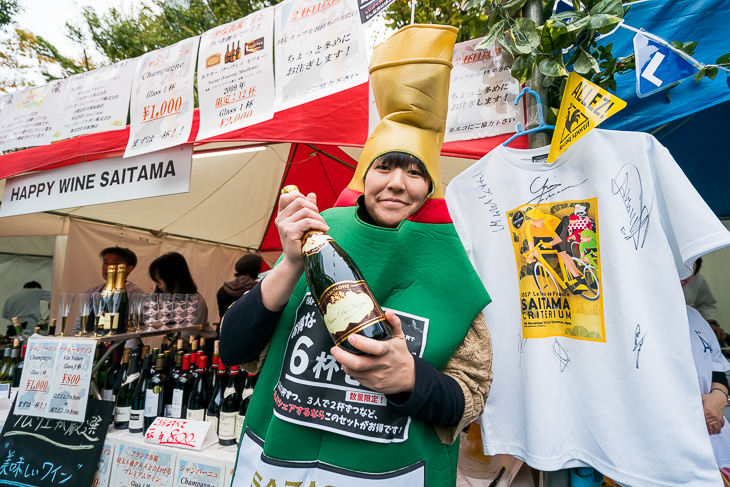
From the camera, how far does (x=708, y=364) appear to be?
5.17ft

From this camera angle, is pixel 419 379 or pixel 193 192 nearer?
pixel 419 379

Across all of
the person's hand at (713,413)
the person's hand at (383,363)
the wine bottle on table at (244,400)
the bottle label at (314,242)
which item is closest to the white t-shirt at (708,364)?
the person's hand at (713,413)

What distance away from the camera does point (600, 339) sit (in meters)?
1.11

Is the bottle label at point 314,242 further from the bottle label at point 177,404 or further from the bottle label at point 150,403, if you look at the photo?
the bottle label at point 150,403

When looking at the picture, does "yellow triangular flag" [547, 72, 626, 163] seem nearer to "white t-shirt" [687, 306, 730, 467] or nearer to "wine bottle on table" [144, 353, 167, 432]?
"white t-shirt" [687, 306, 730, 467]

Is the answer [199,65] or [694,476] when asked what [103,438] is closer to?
[199,65]

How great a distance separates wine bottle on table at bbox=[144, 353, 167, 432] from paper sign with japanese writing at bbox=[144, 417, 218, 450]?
0.16m

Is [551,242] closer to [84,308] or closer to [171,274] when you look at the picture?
[84,308]

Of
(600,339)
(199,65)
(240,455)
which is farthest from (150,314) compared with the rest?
(600,339)

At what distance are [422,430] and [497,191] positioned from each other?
2.70 ft

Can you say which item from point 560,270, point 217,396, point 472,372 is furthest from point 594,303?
point 217,396

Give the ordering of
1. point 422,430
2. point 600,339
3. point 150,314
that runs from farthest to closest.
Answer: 1. point 150,314
2. point 600,339
3. point 422,430
